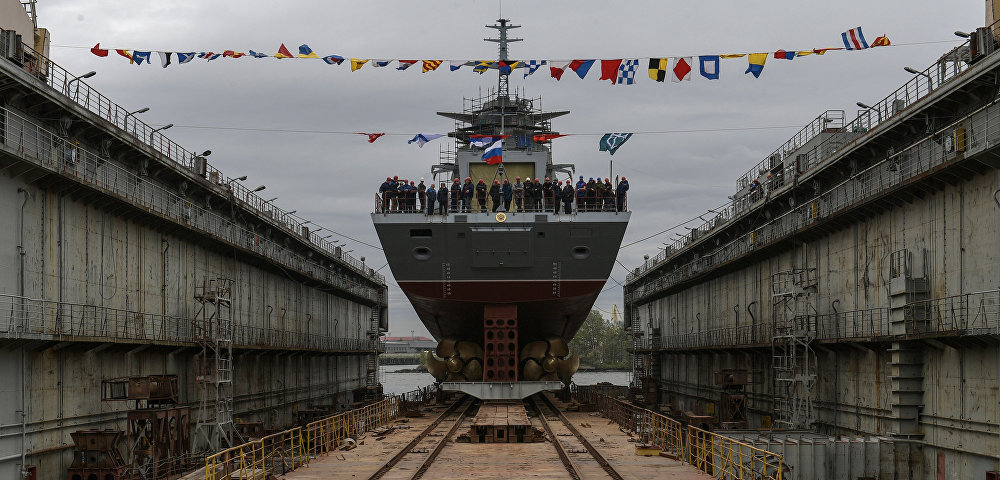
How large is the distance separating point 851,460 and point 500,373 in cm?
1298

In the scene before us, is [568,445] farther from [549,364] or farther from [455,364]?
[455,364]

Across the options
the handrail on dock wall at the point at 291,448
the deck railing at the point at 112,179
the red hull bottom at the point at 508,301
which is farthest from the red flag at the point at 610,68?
the deck railing at the point at 112,179

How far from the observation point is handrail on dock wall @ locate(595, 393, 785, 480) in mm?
15422

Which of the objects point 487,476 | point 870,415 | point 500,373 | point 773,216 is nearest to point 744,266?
point 773,216

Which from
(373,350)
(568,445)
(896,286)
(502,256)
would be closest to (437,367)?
(502,256)

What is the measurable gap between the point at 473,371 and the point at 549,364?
2706 millimetres

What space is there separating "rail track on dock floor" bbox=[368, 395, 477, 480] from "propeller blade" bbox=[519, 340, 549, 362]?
3036mm

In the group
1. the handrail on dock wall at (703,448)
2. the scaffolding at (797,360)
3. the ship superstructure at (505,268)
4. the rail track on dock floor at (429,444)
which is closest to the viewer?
the handrail on dock wall at (703,448)

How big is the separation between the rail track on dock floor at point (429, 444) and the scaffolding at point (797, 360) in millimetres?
9432

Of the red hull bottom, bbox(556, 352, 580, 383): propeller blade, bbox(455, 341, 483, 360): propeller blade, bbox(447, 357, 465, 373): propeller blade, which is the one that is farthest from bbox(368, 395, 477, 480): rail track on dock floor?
bbox(556, 352, 580, 383): propeller blade

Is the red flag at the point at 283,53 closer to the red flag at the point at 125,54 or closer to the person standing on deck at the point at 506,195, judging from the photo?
the red flag at the point at 125,54

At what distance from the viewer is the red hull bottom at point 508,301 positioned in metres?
30.6

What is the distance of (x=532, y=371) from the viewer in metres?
31.1

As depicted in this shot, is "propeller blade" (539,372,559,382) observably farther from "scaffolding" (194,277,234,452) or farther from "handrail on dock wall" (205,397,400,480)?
"scaffolding" (194,277,234,452)
